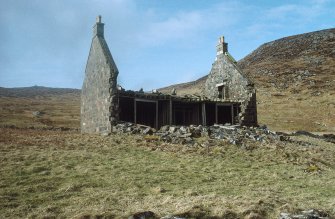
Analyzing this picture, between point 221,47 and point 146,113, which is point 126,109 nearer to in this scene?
point 146,113

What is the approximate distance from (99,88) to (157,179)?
48.9 feet

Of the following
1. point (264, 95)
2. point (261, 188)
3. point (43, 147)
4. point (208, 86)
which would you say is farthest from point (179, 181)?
point (264, 95)

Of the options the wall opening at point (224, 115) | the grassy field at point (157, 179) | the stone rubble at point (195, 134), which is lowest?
the grassy field at point (157, 179)

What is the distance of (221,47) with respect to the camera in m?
35.1

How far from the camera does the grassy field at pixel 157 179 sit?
1036 cm

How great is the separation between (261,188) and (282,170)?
12.5 ft

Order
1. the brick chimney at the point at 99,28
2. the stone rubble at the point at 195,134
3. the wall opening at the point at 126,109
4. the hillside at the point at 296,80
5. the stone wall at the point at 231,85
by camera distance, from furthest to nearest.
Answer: the hillside at the point at 296,80 → the stone wall at the point at 231,85 → the brick chimney at the point at 99,28 → the wall opening at the point at 126,109 → the stone rubble at the point at 195,134

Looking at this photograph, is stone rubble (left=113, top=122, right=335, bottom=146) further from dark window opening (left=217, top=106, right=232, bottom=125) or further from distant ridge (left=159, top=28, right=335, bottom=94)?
distant ridge (left=159, top=28, right=335, bottom=94)

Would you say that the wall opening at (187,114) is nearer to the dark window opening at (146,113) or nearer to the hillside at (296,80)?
the dark window opening at (146,113)

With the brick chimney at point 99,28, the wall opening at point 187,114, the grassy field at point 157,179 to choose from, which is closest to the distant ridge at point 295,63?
the wall opening at point 187,114

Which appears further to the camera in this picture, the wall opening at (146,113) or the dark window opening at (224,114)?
the dark window opening at (224,114)

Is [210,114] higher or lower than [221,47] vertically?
lower

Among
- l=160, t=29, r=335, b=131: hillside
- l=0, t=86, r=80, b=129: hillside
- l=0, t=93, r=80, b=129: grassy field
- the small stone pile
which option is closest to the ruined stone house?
the small stone pile

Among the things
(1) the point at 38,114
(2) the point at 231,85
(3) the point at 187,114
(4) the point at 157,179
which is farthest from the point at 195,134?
(1) the point at 38,114
